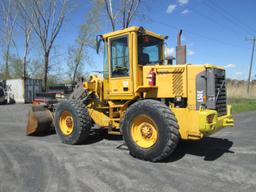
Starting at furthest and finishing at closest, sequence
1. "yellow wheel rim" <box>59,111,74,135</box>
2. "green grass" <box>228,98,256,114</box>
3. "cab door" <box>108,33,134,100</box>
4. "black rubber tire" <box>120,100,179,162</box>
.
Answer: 1. "green grass" <box>228,98,256,114</box>
2. "yellow wheel rim" <box>59,111,74,135</box>
3. "cab door" <box>108,33,134,100</box>
4. "black rubber tire" <box>120,100,179,162</box>

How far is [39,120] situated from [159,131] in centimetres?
484

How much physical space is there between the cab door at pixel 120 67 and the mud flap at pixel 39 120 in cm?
293

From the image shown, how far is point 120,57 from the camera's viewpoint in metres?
7.47

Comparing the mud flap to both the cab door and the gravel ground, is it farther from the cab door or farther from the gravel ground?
the cab door

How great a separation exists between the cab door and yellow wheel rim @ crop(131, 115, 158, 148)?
0.95 meters

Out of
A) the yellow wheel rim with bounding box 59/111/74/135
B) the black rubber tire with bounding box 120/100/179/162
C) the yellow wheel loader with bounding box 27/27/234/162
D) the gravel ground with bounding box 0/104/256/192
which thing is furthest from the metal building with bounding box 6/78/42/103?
the black rubber tire with bounding box 120/100/179/162

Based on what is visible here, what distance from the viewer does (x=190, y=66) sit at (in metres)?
6.41

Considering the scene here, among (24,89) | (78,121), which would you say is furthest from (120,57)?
(24,89)

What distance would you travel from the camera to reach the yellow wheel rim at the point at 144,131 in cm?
639

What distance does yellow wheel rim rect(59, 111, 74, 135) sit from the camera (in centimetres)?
835

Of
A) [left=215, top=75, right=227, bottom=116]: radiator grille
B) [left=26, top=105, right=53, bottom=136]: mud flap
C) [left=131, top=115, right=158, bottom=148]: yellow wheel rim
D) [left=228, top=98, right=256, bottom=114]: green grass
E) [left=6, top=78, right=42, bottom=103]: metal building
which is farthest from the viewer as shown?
[left=6, top=78, right=42, bottom=103]: metal building

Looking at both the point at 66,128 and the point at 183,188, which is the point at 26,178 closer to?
the point at 183,188

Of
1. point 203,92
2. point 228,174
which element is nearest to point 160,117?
point 203,92

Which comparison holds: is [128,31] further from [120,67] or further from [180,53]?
[180,53]
